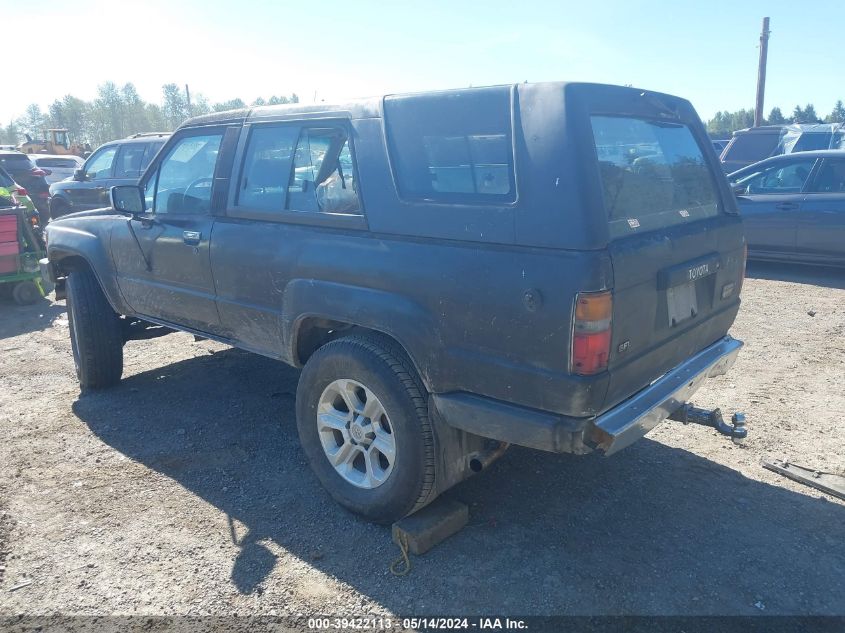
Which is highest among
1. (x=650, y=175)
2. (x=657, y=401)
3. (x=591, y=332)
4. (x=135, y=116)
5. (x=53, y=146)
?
(x=135, y=116)

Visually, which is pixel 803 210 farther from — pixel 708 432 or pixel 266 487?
pixel 266 487

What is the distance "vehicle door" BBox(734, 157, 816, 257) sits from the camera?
857cm

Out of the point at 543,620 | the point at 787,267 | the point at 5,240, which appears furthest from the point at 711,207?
the point at 5,240

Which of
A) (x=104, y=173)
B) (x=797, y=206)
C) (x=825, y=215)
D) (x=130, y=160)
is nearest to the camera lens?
(x=825, y=215)

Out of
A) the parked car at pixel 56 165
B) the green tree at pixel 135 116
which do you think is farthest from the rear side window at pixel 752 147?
the green tree at pixel 135 116

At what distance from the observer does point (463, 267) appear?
2.68 metres

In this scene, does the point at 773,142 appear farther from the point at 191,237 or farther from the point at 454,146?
the point at 191,237

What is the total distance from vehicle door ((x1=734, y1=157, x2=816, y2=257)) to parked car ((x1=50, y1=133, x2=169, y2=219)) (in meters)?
9.67

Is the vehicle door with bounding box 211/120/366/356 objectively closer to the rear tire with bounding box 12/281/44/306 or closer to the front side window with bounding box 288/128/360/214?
the front side window with bounding box 288/128/360/214

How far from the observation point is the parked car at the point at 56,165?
17.3 meters

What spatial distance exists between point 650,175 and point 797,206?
263 inches

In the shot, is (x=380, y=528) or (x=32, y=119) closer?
(x=380, y=528)

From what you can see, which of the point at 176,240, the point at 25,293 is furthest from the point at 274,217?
the point at 25,293

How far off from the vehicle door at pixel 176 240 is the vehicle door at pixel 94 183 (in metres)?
8.80
